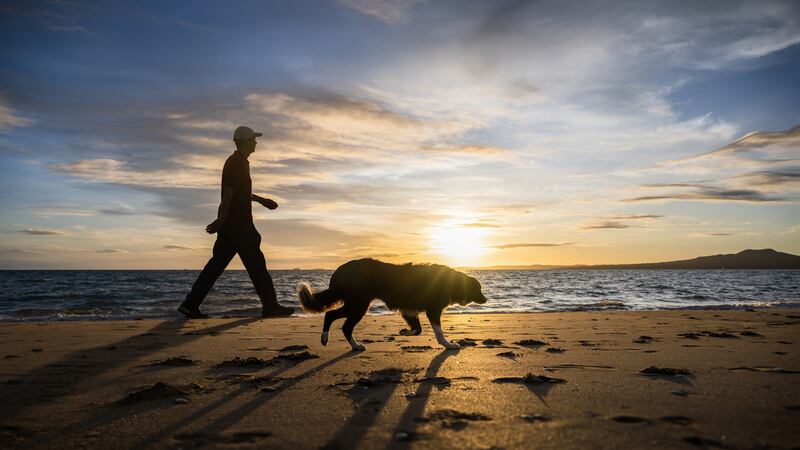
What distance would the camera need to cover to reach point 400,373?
15.2 feet

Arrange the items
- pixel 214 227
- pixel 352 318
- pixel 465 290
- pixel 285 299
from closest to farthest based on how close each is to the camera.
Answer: pixel 352 318 < pixel 465 290 < pixel 214 227 < pixel 285 299

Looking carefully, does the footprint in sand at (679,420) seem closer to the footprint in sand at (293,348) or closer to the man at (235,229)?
the footprint in sand at (293,348)

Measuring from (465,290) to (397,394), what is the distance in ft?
13.4

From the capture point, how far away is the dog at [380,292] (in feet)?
21.5

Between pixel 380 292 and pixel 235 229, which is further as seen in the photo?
pixel 235 229

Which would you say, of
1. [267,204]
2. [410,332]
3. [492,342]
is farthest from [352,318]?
[267,204]

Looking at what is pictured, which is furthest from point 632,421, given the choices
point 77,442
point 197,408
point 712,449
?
point 77,442

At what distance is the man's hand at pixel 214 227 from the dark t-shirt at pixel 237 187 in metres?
0.12

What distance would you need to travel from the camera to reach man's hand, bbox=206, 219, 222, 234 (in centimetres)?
918

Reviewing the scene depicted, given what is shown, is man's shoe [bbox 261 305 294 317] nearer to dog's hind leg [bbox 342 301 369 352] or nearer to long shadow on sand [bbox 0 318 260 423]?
long shadow on sand [bbox 0 318 260 423]

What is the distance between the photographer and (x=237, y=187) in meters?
9.54

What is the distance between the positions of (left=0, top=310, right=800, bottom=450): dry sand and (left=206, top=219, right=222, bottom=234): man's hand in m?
2.63

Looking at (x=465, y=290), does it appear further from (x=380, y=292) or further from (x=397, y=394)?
(x=397, y=394)

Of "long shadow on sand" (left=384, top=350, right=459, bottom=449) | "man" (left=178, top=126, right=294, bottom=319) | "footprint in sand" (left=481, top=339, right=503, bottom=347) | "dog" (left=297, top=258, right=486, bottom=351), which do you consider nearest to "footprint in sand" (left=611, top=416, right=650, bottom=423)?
"long shadow on sand" (left=384, top=350, right=459, bottom=449)
